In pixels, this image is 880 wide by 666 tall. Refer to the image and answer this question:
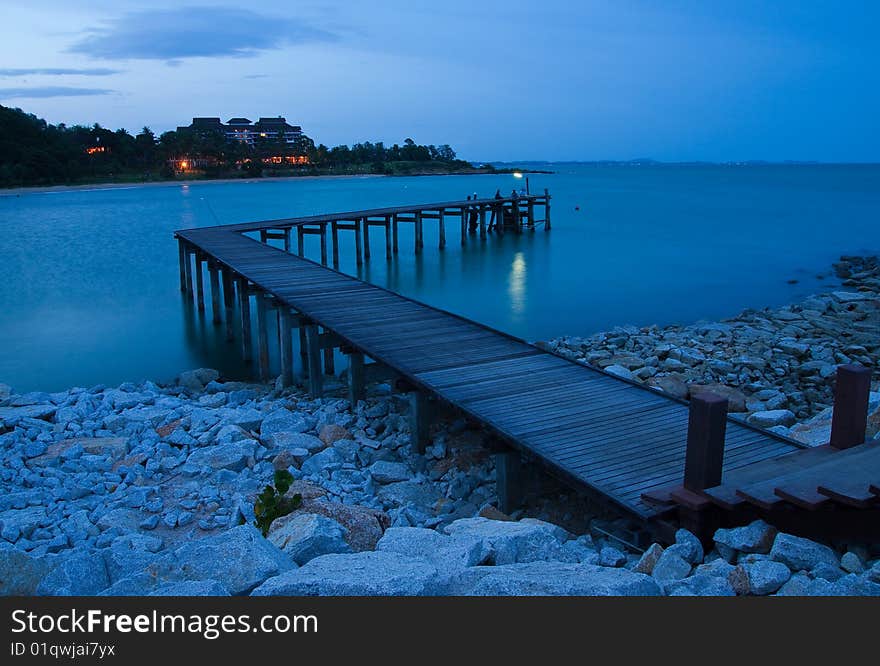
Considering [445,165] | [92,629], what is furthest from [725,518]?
[445,165]

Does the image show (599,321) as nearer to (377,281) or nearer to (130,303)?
(377,281)

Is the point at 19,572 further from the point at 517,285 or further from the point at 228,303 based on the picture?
the point at 517,285

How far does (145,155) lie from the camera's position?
98.1 m

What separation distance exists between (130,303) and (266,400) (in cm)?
1178

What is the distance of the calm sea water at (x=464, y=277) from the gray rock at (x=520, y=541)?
31.5ft

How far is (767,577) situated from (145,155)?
105 meters

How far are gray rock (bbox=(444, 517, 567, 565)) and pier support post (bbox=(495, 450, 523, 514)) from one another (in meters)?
1.25

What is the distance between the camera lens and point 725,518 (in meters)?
4.36

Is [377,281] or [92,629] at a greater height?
[92,629]

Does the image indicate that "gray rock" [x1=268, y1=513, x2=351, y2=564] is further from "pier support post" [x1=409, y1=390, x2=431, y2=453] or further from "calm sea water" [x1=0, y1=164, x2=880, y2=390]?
"calm sea water" [x1=0, y1=164, x2=880, y2=390]

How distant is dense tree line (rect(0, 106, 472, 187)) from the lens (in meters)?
72.9

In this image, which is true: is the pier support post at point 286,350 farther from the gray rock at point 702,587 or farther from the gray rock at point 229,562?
the gray rock at point 702,587

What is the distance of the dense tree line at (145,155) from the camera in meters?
72.9

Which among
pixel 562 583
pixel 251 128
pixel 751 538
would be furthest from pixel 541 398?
pixel 251 128
